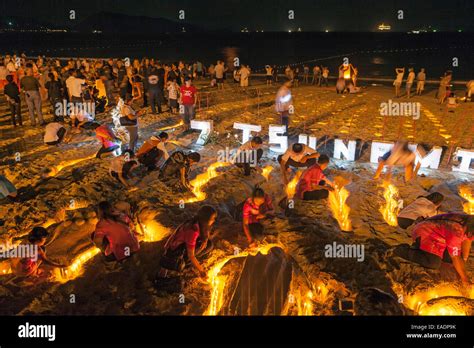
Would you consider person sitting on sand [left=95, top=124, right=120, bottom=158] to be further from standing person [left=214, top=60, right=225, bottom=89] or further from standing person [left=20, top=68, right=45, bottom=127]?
standing person [left=214, top=60, right=225, bottom=89]

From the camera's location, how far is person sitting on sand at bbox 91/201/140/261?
17.3 ft

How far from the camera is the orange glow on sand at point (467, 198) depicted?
7.49 m

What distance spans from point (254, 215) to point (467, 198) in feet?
16.7

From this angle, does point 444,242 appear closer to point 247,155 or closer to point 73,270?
point 247,155

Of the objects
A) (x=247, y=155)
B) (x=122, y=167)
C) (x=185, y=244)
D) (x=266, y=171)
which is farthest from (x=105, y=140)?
(x=185, y=244)

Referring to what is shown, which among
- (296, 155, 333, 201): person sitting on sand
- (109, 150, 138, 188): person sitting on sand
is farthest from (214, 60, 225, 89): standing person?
(296, 155, 333, 201): person sitting on sand

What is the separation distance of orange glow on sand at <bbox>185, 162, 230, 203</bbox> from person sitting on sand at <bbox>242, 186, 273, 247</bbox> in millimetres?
1916

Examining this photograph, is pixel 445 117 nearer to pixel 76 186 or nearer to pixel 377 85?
pixel 377 85

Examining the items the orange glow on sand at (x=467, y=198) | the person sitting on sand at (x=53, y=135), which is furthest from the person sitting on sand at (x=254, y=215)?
the person sitting on sand at (x=53, y=135)

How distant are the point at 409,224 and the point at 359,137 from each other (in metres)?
5.69

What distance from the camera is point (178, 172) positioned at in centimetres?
823

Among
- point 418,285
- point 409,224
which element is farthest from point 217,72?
point 418,285

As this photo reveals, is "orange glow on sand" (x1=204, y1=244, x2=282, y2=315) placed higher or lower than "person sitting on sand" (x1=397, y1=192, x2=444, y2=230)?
lower

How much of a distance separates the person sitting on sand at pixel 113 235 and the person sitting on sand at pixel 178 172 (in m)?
2.54
